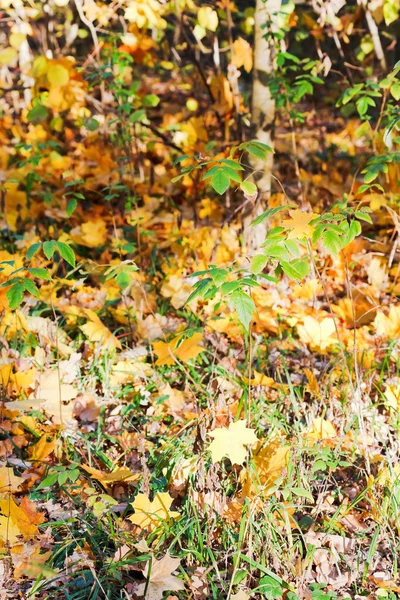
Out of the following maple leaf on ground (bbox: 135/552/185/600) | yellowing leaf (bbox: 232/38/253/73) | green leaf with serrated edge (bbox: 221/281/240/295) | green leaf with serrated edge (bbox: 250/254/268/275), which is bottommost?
maple leaf on ground (bbox: 135/552/185/600)

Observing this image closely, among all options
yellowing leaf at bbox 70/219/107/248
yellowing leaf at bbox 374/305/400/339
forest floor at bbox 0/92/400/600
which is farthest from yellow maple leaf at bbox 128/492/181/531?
yellowing leaf at bbox 70/219/107/248

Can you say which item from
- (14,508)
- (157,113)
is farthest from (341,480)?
(157,113)

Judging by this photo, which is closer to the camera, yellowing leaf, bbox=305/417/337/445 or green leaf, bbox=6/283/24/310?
green leaf, bbox=6/283/24/310

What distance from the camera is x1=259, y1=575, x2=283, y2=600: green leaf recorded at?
1671mm

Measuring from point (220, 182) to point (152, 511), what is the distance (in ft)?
3.19

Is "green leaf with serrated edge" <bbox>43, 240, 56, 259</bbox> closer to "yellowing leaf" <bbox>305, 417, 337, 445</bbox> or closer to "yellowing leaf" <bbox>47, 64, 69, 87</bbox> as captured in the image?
"yellowing leaf" <bbox>305, 417, 337, 445</bbox>

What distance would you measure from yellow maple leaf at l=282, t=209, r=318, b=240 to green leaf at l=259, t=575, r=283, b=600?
3.05 ft

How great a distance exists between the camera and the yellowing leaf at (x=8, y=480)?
6.55 feet

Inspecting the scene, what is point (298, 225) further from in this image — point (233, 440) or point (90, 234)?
point (90, 234)

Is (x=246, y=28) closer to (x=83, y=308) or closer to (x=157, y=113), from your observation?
(x=83, y=308)

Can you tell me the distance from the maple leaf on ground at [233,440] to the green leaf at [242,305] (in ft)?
1.31

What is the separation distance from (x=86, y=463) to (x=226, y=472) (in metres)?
0.50

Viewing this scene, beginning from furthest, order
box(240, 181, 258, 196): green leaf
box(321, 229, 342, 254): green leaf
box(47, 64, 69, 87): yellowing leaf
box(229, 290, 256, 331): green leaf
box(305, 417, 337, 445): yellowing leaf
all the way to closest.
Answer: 1. box(47, 64, 69, 87): yellowing leaf
2. box(305, 417, 337, 445): yellowing leaf
3. box(240, 181, 258, 196): green leaf
4. box(321, 229, 342, 254): green leaf
5. box(229, 290, 256, 331): green leaf

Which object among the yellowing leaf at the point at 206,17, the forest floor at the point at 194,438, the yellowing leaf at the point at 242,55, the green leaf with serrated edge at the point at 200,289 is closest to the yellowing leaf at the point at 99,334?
the forest floor at the point at 194,438
